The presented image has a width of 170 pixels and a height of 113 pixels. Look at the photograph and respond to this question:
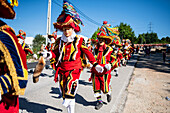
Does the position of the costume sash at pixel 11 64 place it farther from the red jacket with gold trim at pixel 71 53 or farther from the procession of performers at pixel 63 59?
the red jacket with gold trim at pixel 71 53

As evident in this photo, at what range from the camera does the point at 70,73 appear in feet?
8.48

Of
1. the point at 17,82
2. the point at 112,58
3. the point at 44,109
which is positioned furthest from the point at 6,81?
the point at 112,58

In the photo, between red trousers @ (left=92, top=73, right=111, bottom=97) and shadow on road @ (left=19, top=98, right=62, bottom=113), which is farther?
red trousers @ (left=92, top=73, right=111, bottom=97)

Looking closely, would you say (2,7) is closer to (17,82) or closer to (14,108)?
(17,82)

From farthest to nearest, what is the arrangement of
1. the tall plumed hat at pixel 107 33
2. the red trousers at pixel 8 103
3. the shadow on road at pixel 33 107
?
1. the tall plumed hat at pixel 107 33
2. the shadow on road at pixel 33 107
3. the red trousers at pixel 8 103

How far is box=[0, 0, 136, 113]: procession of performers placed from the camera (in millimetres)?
1243

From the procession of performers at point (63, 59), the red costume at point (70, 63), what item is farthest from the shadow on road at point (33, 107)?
the red costume at point (70, 63)

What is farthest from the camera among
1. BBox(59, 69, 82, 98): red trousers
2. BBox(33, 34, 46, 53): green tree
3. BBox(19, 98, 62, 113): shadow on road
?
BBox(33, 34, 46, 53): green tree

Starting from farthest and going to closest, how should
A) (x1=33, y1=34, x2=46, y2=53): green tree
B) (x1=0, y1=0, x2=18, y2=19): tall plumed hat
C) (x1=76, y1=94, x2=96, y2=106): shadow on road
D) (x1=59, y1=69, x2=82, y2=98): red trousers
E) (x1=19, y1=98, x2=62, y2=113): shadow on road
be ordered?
→ (x1=33, y1=34, x2=46, y2=53): green tree, (x1=76, y1=94, x2=96, y2=106): shadow on road, (x1=19, y1=98, x2=62, y2=113): shadow on road, (x1=59, y1=69, x2=82, y2=98): red trousers, (x1=0, y1=0, x2=18, y2=19): tall plumed hat

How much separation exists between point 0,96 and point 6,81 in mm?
137

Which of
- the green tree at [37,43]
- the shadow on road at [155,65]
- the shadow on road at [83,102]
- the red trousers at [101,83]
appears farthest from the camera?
the green tree at [37,43]

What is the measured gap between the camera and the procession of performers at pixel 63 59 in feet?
4.08

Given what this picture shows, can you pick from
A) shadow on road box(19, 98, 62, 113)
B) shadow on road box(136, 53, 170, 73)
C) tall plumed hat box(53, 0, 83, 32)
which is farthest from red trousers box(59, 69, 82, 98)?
shadow on road box(136, 53, 170, 73)

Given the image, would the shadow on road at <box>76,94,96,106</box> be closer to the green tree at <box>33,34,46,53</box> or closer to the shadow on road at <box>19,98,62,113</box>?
the shadow on road at <box>19,98,62,113</box>
